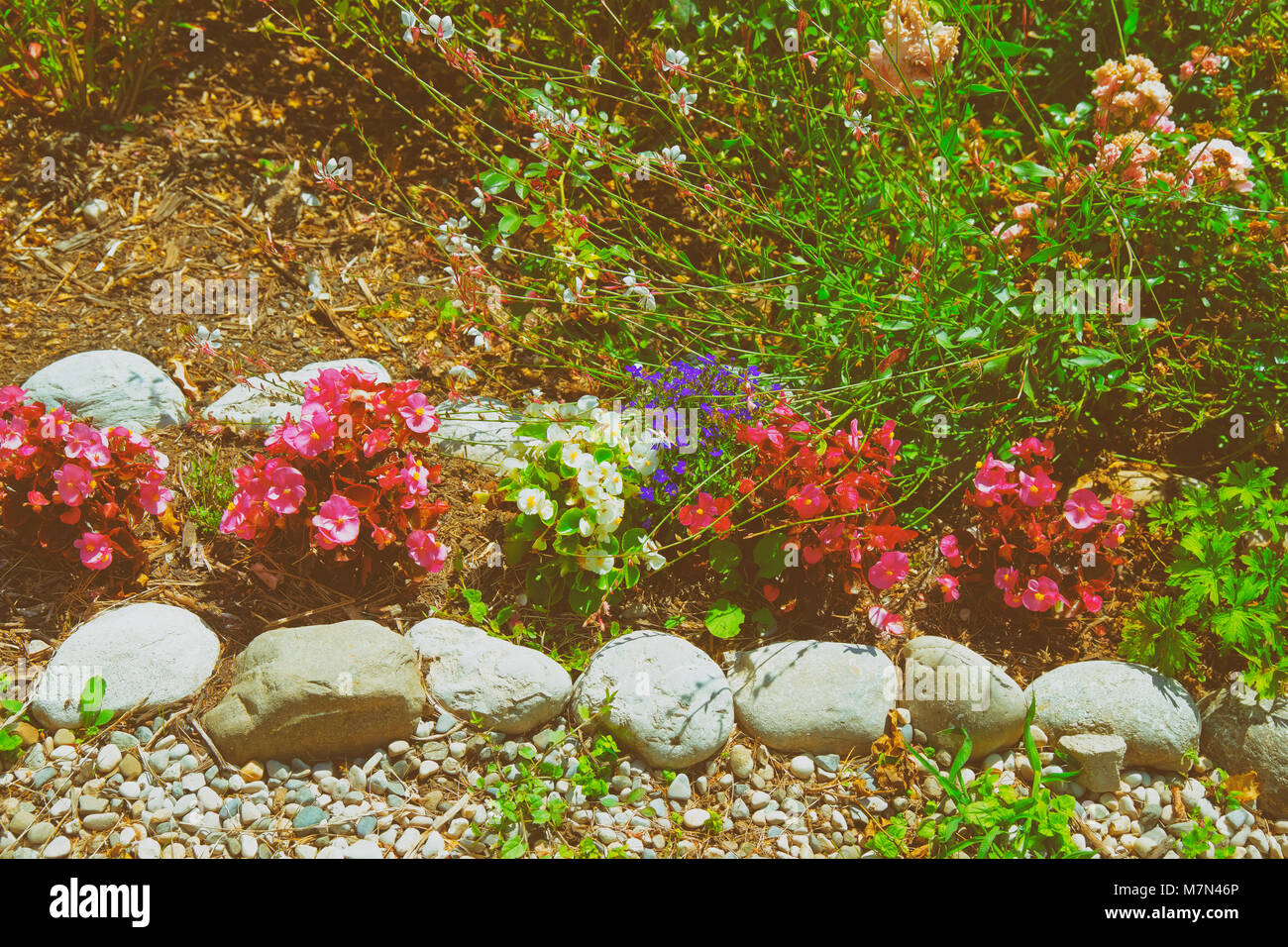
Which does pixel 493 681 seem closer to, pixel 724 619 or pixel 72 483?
pixel 724 619

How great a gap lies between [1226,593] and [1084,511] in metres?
0.45

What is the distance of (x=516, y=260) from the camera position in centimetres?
334

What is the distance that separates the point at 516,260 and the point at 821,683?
203 centimetres

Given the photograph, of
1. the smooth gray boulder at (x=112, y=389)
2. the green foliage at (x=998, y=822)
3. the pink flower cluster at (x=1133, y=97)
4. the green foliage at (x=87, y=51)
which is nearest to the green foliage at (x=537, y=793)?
the green foliage at (x=998, y=822)

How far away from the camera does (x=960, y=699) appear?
257cm

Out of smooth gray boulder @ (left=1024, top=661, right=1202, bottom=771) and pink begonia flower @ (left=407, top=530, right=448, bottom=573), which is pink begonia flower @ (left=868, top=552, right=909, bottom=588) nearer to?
smooth gray boulder @ (left=1024, top=661, right=1202, bottom=771)

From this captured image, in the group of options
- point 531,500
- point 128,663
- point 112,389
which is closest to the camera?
point 128,663

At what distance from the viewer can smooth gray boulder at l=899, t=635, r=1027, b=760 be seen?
256 centimetres

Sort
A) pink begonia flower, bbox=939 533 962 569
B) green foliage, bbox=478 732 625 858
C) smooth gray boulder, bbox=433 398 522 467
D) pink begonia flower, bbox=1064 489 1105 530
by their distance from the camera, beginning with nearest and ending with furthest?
green foliage, bbox=478 732 625 858, pink begonia flower, bbox=1064 489 1105 530, pink begonia flower, bbox=939 533 962 569, smooth gray boulder, bbox=433 398 522 467

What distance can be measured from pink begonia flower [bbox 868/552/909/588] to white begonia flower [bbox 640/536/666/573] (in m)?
0.68

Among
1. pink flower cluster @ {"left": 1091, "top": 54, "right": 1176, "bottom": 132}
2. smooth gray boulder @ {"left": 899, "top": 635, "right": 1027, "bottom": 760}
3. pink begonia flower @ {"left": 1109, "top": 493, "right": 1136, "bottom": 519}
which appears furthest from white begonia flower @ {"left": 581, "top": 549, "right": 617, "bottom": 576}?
pink flower cluster @ {"left": 1091, "top": 54, "right": 1176, "bottom": 132}

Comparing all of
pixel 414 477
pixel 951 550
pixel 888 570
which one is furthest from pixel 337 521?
pixel 951 550

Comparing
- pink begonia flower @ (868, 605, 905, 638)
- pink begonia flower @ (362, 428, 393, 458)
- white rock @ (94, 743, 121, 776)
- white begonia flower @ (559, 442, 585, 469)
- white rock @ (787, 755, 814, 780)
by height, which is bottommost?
white rock @ (787, 755, 814, 780)

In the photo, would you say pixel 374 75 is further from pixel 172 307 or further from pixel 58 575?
pixel 58 575
